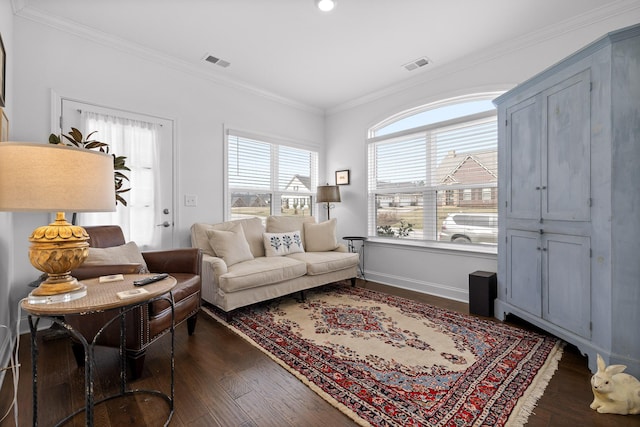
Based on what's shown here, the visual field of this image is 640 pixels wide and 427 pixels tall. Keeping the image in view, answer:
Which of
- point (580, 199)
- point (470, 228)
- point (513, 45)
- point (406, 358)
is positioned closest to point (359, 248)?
point (470, 228)

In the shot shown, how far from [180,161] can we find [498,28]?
363cm

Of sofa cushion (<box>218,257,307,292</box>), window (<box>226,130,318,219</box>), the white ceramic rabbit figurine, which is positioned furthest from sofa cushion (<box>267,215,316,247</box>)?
the white ceramic rabbit figurine

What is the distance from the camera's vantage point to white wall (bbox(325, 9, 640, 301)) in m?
2.86

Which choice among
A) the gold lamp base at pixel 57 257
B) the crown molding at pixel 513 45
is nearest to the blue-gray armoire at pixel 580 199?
the crown molding at pixel 513 45

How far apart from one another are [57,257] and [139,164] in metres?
2.13

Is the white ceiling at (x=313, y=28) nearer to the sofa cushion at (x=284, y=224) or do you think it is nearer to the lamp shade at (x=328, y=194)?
the lamp shade at (x=328, y=194)

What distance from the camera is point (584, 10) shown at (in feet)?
8.48

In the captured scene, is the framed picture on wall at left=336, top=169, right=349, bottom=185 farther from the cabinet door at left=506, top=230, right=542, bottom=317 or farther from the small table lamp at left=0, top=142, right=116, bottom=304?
the small table lamp at left=0, top=142, right=116, bottom=304

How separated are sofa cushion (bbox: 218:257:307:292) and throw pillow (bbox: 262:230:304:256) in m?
0.19

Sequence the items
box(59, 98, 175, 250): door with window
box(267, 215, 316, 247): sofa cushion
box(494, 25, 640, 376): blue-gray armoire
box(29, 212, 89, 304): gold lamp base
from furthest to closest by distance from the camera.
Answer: box(267, 215, 316, 247): sofa cushion < box(59, 98, 175, 250): door with window < box(494, 25, 640, 376): blue-gray armoire < box(29, 212, 89, 304): gold lamp base

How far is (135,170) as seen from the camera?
3.12 m

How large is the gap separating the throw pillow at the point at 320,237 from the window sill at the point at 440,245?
64 cm

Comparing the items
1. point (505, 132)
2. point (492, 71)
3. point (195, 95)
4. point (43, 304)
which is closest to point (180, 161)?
point (195, 95)

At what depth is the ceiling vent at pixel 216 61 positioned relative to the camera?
3.35m
